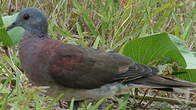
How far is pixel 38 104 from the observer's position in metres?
2.71

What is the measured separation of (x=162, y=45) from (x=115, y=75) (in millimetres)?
424

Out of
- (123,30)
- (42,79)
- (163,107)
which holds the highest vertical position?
(123,30)

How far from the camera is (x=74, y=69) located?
3.14 m

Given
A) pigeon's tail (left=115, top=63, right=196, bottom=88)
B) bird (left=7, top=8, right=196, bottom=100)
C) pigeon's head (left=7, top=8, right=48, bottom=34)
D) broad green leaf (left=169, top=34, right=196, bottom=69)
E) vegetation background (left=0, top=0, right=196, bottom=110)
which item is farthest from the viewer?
vegetation background (left=0, top=0, right=196, bottom=110)

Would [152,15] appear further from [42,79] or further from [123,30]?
[42,79]

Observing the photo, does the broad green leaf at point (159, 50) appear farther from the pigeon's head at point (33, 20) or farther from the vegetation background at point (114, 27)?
the pigeon's head at point (33, 20)

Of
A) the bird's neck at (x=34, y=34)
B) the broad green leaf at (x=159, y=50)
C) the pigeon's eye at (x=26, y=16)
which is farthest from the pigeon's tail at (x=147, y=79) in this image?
the pigeon's eye at (x=26, y=16)

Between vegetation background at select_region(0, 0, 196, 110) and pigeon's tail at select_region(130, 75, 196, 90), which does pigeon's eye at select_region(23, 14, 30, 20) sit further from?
pigeon's tail at select_region(130, 75, 196, 90)

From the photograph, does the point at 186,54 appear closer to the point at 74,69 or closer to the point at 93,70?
the point at 93,70

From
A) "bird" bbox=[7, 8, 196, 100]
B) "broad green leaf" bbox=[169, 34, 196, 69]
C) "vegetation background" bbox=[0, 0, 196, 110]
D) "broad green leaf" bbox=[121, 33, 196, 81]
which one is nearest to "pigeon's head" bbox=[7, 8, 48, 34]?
"bird" bbox=[7, 8, 196, 100]

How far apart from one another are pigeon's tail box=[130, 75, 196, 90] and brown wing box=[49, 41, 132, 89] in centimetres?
14

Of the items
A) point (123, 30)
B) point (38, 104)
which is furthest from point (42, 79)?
point (123, 30)

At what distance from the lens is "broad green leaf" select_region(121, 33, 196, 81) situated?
341cm

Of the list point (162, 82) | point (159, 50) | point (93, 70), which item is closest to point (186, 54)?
point (159, 50)
